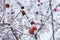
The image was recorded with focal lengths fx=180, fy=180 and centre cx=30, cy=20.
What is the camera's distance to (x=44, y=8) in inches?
120

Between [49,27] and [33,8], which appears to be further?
[33,8]

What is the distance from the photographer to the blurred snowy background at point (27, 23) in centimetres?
142

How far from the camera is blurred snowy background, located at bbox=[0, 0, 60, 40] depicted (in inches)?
55.8

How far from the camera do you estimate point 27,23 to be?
1.78m

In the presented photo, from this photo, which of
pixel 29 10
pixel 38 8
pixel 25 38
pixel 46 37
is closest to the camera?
pixel 25 38

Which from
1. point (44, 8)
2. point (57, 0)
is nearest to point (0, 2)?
point (44, 8)

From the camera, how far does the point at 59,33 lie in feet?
9.29

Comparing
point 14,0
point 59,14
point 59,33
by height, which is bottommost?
point 59,33

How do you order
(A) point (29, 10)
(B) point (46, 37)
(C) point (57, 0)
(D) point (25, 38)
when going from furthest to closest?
1. (C) point (57, 0)
2. (A) point (29, 10)
3. (B) point (46, 37)
4. (D) point (25, 38)

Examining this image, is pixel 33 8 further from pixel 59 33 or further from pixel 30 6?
pixel 59 33

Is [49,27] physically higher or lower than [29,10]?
lower

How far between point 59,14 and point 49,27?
1.35 feet

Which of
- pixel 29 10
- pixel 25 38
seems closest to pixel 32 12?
pixel 29 10

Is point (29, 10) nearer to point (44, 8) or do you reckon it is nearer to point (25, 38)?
point (44, 8)
